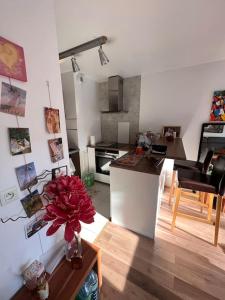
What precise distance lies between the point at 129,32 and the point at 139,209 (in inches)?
76.7

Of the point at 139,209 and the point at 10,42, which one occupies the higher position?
the point at 10,42

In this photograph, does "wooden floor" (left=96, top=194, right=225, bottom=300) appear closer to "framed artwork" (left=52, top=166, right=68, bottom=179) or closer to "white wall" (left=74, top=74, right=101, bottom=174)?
"framed artwork" (left=52, top=166, right=68, bottom=179)

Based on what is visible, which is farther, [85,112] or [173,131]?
[85,112]

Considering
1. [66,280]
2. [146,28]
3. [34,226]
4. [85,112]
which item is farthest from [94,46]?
[66,280]

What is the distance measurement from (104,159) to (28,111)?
2194 millimetres

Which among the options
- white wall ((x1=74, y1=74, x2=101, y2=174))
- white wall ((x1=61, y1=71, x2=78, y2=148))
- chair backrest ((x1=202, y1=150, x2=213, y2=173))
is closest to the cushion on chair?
chair backrest ((x1=202, y1=150, x2=213, y2=173))

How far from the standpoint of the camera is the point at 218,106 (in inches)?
87.0

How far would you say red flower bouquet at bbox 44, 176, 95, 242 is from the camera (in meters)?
0.62

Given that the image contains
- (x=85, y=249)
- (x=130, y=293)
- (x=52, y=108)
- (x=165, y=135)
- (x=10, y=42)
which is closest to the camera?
(x=10, y=42)

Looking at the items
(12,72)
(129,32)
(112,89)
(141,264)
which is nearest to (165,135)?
(112,89)

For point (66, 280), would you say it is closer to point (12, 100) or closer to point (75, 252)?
point (75, 252)

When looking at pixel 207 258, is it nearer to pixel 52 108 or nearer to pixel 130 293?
pixel 130 293

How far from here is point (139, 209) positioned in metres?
1.61

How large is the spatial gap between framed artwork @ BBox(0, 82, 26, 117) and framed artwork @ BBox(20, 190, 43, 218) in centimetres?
40
